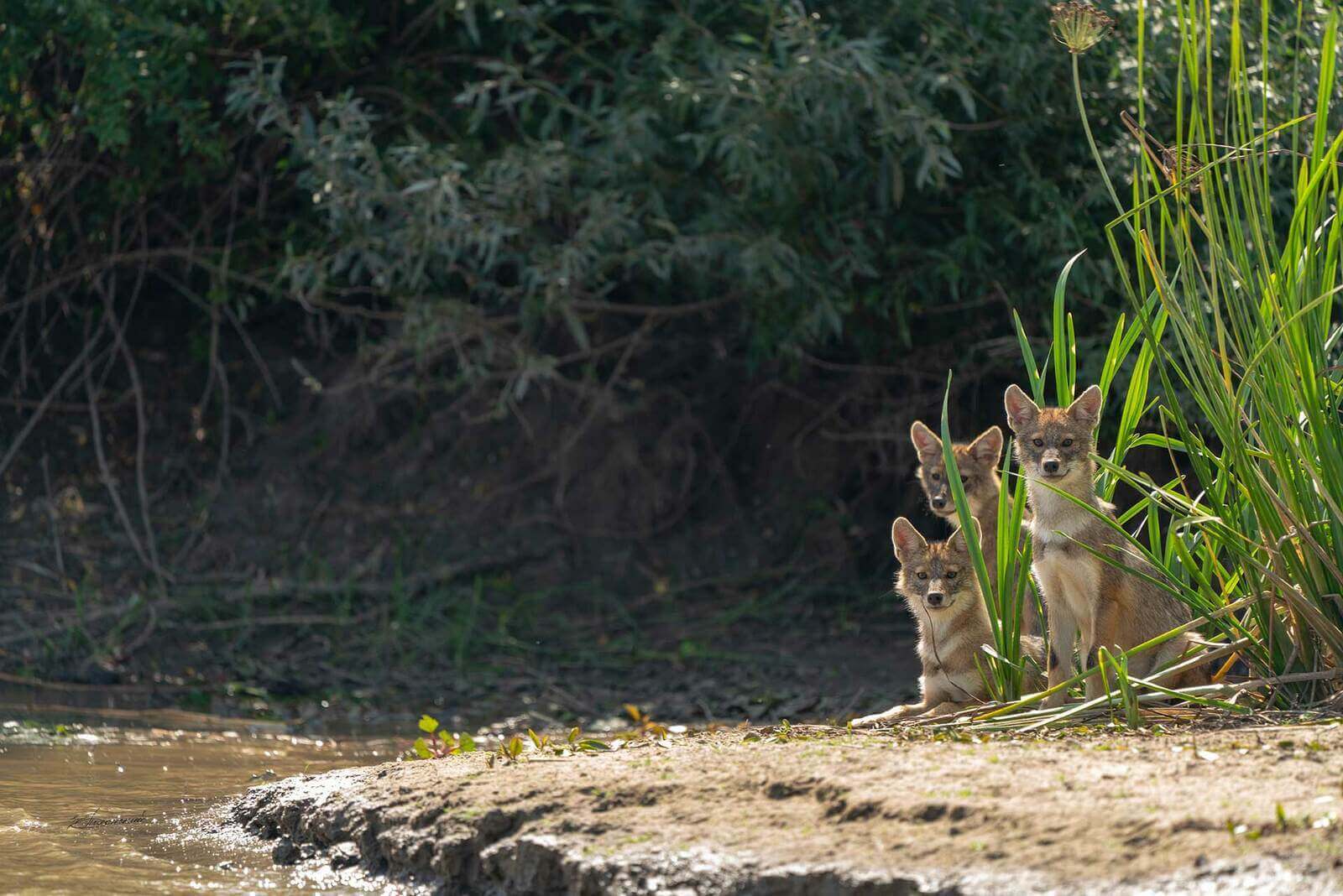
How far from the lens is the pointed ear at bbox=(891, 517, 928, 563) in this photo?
20.7 ft

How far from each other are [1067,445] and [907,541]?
914 millimetres

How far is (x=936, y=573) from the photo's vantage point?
6098 millimetres

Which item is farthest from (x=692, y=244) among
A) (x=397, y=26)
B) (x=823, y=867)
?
(x=823, y=867)

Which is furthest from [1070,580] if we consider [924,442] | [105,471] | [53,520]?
[53,520]

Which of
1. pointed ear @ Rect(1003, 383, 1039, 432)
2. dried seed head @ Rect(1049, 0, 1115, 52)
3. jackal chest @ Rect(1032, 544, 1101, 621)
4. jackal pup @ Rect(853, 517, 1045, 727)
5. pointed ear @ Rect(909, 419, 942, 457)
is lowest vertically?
jackal pup @ Rect(853, 517, 1045, 727)

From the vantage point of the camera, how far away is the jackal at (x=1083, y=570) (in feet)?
17.9

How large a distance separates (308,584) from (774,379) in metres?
3.60

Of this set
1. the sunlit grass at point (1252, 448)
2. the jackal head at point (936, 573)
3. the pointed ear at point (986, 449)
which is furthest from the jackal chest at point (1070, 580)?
the pointed ear at point (986, 449)

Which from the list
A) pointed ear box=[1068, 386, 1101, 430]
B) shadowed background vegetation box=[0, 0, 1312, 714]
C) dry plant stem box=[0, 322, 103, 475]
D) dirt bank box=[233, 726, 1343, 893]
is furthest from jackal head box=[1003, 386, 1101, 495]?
dry plant stem box=[0, 322, 103, 475]

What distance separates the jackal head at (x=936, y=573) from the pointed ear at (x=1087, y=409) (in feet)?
1.92

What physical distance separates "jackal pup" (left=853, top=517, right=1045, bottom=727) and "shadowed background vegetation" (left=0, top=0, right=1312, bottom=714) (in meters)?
2.95

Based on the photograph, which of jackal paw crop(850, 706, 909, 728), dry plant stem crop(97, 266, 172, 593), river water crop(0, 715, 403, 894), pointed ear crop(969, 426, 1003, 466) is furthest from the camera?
dry plant stem crop(97, 266, 172, 593)

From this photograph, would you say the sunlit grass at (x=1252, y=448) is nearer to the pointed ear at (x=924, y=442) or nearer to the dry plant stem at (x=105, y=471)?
the pointed ear at (x=924, y=442)

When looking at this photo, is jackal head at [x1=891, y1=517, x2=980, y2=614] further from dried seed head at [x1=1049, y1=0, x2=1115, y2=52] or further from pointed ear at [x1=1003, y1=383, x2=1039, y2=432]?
dried seed head at [x1=1049, y1=0, x2=1115, y2=52]
